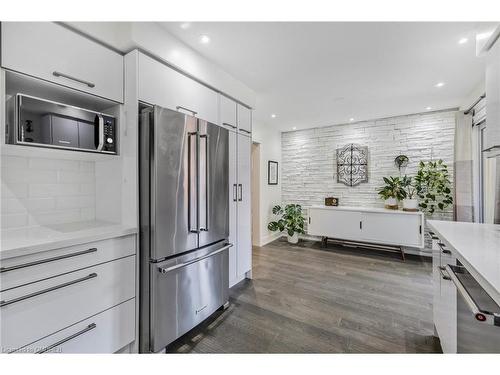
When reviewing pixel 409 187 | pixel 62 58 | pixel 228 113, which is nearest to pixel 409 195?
pixel 409 187

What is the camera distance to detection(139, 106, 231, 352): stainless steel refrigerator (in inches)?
60.2

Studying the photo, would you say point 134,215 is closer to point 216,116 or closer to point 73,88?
point 73,88

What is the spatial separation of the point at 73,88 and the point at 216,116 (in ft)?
3.83

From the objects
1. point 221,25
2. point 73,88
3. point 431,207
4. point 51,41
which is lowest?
point 431,207

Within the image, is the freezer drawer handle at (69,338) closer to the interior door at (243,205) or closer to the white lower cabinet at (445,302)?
the interior door at (243,205)

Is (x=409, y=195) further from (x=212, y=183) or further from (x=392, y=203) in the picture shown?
(x=212, y=183)

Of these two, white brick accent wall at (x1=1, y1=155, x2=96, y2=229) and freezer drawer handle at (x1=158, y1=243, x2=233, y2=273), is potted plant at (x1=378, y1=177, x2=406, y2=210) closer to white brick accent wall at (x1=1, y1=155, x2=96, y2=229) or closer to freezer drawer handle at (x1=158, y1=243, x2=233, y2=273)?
freezer drawer handle at (x1=158, y1=243, x2=233, y2=273)

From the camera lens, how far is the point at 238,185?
264cm

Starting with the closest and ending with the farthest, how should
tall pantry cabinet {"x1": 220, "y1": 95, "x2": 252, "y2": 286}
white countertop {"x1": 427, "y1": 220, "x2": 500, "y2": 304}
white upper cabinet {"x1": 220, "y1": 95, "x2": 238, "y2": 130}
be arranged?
white countertop {"x1": 427, "y1": 220, "x2": 500, "y2": 304} → white upper cabinet {"x1": 220, "y1": 95, "x2": 238, "y2": 130} → tall pantry cabinet {"x1": 220, "y1": 95, "x2": 252, "y2": 286}

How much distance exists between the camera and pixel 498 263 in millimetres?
940

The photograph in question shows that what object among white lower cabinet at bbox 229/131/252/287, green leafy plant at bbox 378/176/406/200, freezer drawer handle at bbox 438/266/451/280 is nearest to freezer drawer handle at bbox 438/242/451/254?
freezer drawer handle at bbox 438/266/451/280

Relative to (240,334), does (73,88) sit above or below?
above

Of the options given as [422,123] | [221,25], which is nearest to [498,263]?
→ [221,25]

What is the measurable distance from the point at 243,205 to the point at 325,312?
1.38 metres
